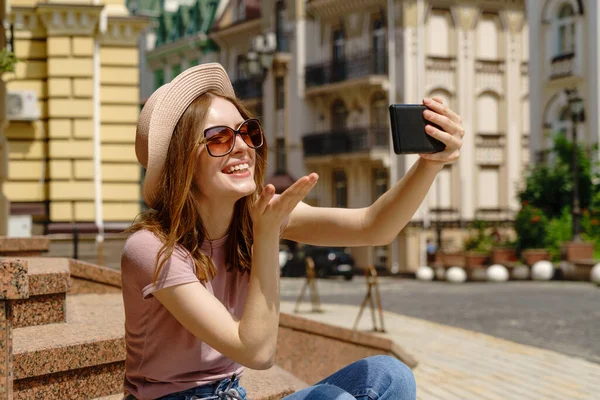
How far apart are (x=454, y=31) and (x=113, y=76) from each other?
949 inches

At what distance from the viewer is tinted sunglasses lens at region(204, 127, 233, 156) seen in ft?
9.56

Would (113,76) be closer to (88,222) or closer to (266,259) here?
(88,222)

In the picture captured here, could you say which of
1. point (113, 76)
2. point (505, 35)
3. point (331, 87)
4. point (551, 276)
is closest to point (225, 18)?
point (331, 87)

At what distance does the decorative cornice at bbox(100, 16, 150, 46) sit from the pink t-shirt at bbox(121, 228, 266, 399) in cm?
1537

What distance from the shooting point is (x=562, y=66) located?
109ft

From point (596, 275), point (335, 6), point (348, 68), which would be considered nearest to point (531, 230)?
point (596, 275)

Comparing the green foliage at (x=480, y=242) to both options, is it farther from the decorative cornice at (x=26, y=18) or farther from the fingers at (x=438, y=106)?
the fingers at (x=438, y=106)

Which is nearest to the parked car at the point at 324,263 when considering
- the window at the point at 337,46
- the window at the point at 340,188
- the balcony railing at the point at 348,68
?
the window at the point at 340,188

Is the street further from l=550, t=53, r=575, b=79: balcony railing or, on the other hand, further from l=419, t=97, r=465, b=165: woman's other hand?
l=550, t=53, r=575, b=79: balcony railing

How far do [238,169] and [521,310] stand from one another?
1324 cm

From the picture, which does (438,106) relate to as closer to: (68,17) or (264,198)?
(264,198)

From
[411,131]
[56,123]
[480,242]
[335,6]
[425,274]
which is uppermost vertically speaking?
[335,6]

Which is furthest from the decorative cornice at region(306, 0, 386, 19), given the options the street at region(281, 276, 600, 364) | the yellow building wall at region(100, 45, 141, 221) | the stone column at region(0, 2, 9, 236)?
the stone column at region(0, 2, 9, 236)

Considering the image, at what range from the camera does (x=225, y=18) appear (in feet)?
167
